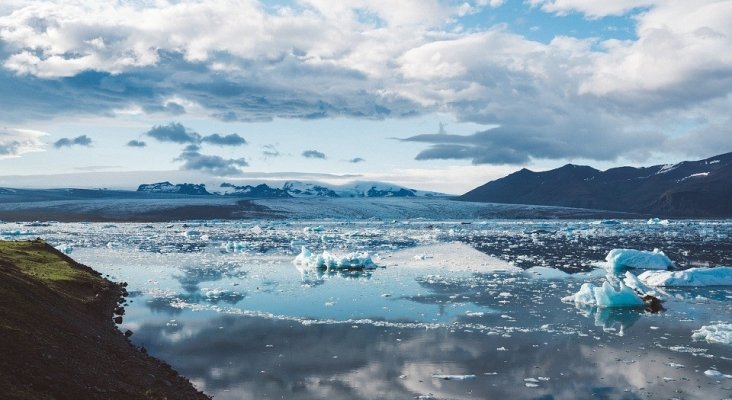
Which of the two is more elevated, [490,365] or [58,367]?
[58,367]

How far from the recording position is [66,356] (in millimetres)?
11664

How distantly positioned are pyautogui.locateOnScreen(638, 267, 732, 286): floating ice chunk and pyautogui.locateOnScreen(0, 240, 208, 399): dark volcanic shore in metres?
24.2

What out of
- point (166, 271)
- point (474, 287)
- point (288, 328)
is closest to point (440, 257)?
point (474, 287)

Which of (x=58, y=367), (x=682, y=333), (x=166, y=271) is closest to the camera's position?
(x=58, y=367)

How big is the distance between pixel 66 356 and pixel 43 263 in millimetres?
17740

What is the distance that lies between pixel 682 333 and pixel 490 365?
7.43 meters

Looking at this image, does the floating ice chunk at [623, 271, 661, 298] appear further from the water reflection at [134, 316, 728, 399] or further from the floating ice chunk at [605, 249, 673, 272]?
the water reflection at [134, 316, 728, 399]

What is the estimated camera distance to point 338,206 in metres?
165

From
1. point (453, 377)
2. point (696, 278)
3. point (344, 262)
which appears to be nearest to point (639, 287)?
point (696, 278)

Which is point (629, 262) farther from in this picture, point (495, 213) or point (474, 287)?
point (495, 213)

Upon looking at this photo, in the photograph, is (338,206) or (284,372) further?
(338,206)

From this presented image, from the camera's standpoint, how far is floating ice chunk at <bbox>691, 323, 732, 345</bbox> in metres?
17.5

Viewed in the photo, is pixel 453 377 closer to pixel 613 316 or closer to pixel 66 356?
pixel 66 356

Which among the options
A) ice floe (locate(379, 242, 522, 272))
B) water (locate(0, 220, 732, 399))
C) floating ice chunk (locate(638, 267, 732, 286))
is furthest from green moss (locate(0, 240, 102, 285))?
floating ice chunk (locate(638, 267, 732, 286))
